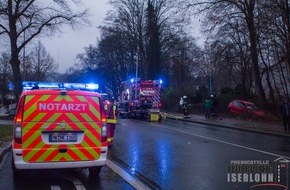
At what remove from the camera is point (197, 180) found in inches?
355

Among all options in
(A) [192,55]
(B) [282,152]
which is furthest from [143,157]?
(A) [192,55]

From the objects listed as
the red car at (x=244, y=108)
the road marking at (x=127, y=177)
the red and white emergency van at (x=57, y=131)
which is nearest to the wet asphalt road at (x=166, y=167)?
the road marking at (x=127, y=177)

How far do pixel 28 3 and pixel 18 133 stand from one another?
22325mm

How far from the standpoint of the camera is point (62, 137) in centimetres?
880

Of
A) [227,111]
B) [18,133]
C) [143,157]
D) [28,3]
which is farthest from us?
[227,111]

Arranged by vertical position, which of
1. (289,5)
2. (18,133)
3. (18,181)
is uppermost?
(289,5)

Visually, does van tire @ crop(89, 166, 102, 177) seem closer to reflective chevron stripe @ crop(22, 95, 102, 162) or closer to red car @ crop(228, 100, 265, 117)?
reflective chevron stripe @ crop(22, 95, 102, 162)

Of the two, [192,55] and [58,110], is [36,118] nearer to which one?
[58,110]

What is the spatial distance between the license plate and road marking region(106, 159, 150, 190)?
1.38 meters

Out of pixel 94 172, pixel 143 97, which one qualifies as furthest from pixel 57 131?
pixel 143 97

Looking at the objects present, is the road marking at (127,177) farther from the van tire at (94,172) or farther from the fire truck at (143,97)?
the fire truck at (143,97)

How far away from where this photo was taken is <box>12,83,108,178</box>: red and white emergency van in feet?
28.1

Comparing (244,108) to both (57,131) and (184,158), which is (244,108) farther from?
(57,131)

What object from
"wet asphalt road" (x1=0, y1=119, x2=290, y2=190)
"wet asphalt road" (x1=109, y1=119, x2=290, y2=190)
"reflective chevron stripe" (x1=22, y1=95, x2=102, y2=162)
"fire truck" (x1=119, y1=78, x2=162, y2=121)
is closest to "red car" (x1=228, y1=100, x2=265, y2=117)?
"fire truck" (x1=119, y1=78, x2=162, y2=121)
